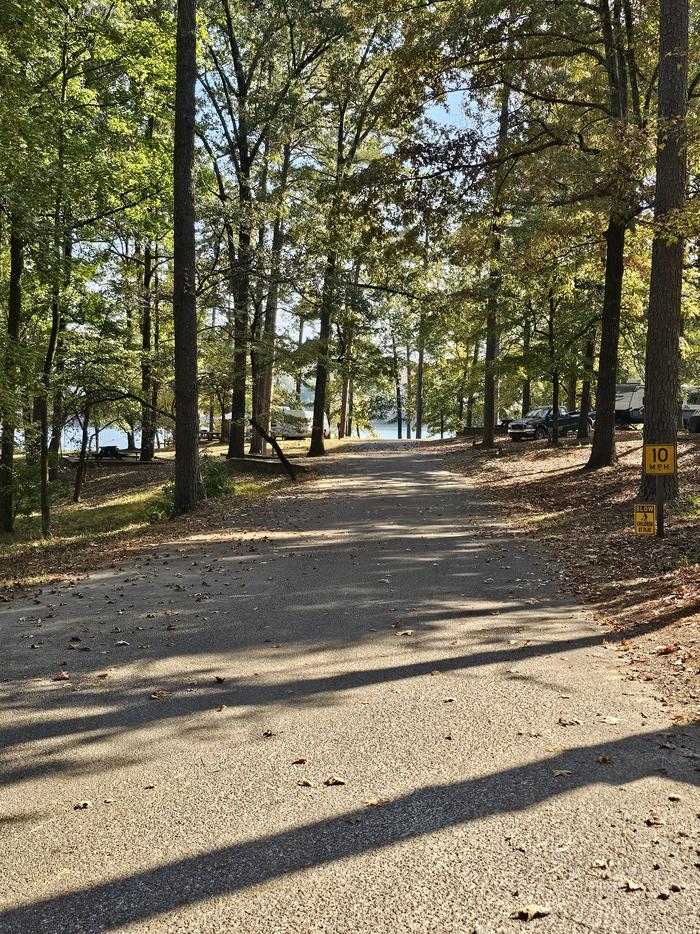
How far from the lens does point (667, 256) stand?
10859mm

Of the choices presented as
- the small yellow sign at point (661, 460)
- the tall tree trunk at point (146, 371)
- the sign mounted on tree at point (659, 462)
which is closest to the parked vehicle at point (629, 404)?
the tall tree trunk at point (146, 371)

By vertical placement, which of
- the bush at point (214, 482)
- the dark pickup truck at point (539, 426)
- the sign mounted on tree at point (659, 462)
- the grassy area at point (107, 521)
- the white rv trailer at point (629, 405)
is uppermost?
the white rv trailer at point (629, 405)

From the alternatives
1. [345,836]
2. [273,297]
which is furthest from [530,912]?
[273,297]

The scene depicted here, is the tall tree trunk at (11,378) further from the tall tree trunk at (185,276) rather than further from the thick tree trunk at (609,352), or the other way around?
the thick tree trunk at (609,352)

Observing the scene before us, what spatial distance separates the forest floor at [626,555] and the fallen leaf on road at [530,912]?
2272mm

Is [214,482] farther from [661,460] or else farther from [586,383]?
[586,383]

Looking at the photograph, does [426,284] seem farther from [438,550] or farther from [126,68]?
[438,550]

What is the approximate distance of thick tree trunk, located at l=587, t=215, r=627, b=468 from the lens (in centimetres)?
1678

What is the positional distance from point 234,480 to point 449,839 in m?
17.5

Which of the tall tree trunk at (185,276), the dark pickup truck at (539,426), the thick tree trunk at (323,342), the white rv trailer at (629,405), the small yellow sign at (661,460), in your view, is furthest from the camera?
the white rv trailer at (629,405)

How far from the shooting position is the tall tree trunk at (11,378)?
44.9 feet

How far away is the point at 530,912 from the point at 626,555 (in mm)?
7000

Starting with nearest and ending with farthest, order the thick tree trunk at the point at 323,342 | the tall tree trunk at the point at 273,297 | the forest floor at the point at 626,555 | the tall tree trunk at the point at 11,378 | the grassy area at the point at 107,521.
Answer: the forest floor at the point at 626,555, the grassy area at the point at 107,521, the tall tree trunk at the point at 11,378, the tall tree trunk at the point at 273,297, the thick tree trunk at the point at 323,342

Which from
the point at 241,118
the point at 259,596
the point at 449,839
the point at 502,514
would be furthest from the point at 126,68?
the point at 449,839
